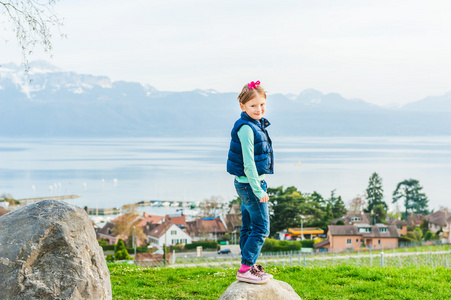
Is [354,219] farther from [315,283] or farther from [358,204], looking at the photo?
[315,283]

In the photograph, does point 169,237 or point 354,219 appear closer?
point 169,237

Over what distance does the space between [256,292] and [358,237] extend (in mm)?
34635

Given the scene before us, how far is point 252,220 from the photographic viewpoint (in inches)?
204

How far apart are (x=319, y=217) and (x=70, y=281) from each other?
39.0 m

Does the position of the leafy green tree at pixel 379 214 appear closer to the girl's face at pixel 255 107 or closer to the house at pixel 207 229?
the house at pixel 207 229

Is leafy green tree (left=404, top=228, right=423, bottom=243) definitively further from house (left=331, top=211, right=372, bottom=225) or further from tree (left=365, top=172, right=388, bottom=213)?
tree (left=365, top=172, right=388, bottom=213)

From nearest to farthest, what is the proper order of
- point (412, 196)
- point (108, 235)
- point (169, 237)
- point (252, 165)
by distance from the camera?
point (252, 165) → point (169, 237) → point (108, 235) → point (412, 196)

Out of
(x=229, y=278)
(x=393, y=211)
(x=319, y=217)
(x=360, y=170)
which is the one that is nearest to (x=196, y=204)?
(x=393, y=211)

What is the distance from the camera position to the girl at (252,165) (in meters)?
4.93

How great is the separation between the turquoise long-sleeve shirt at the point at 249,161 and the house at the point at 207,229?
38965mm

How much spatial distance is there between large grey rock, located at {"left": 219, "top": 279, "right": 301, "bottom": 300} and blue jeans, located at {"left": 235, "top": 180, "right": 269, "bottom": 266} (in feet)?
0.82

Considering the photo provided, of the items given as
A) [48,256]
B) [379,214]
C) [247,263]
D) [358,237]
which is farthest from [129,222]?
[48,256]

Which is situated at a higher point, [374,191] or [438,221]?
[374,191]

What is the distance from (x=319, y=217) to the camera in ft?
138
